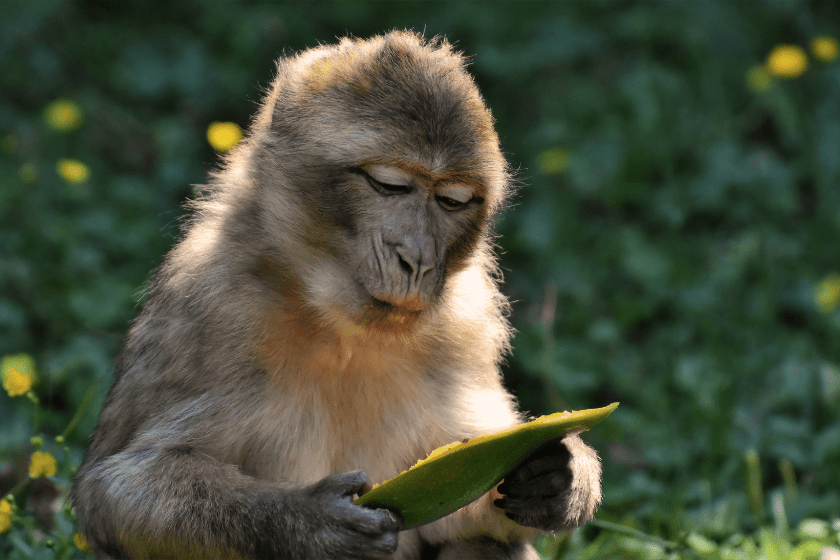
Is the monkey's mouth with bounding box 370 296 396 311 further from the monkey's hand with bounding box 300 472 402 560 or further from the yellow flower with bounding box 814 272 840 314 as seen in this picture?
the yellow flower with bounding box 814 272 840 314

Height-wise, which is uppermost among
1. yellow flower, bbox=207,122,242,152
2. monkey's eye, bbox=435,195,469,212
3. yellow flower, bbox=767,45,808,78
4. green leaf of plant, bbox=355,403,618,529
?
yellow flower, bbox=767,45,808,78

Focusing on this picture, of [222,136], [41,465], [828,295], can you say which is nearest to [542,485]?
[41,465]

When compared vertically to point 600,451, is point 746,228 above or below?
above

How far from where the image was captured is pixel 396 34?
336 centimetres

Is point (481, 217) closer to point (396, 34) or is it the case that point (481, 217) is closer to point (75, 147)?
point (396, 34)

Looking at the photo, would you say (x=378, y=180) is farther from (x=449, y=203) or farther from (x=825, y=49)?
(x=825, y=49)

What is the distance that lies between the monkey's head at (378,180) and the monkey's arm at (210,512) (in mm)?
566

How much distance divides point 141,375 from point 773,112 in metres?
5.04

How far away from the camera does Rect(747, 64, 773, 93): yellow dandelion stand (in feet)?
21.5

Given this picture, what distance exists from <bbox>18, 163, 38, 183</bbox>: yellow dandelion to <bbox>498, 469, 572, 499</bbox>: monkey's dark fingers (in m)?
4.03

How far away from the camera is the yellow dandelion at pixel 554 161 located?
6.29m

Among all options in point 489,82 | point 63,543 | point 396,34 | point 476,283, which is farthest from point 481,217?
point 489,82

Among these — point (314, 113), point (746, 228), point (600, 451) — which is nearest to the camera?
point (314, 113)

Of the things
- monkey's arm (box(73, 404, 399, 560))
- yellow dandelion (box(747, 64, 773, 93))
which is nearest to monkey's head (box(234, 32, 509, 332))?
monkey's arm (box(73, 404, 399, 560))
